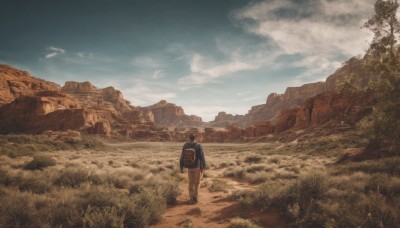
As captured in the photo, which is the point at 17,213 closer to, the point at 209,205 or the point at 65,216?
the point at 65,216

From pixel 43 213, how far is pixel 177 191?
4.14 metres

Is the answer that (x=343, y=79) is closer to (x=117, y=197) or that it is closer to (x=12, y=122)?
(x=117, y=197)

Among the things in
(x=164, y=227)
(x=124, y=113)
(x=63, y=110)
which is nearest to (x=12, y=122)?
(x=63, y=110)

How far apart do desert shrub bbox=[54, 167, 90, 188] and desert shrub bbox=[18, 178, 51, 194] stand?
75 cm

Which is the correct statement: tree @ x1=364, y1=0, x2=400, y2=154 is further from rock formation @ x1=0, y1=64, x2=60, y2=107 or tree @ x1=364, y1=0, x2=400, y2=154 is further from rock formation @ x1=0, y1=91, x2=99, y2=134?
rock formation @ x1=0, y1=64, x2=60, y2=107

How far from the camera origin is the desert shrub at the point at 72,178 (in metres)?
8.38

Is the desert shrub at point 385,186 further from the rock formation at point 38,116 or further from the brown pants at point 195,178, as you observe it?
the rock formation at point 38,116

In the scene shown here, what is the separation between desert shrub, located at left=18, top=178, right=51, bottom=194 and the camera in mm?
7301

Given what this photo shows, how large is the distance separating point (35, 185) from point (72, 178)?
4.43 ft

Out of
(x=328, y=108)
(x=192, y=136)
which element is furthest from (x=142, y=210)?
(x=328, y=108)

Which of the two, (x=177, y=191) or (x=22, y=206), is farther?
(x=177, y=191)

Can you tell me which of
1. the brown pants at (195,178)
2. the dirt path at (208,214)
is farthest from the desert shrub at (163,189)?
the brown pants at (195,178)

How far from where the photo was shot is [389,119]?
7543mm

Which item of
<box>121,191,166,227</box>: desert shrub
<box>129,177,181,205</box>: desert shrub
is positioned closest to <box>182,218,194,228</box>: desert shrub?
<box>121,191,166,227</box>: desert shrub
